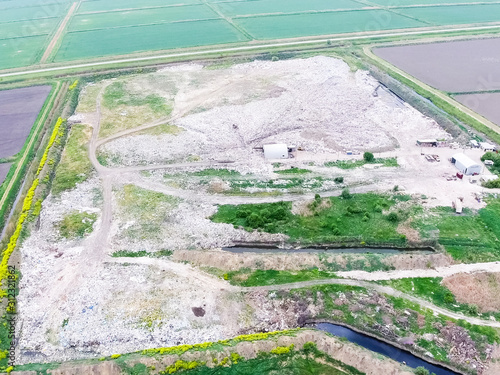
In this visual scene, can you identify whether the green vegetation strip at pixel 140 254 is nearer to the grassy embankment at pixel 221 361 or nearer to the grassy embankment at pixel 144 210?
the grassy embankment at pixel 144 210

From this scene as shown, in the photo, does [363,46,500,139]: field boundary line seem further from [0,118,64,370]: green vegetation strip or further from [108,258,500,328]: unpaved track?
[0,118,64,370]: green vegetation strip

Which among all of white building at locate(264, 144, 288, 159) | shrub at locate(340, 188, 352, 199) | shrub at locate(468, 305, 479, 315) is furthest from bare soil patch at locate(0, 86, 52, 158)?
shrub at locate(468, 305, 479, 315)

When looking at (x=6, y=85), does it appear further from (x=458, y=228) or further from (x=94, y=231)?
(x=458, y=228)

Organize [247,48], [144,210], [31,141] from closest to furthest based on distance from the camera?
[144,210] < [31,141] < [247,48]

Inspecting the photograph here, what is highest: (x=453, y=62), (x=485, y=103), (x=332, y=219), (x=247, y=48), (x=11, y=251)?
(x=247, y=48)

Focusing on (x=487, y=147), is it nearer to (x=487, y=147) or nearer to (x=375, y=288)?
(x=487, y=147)

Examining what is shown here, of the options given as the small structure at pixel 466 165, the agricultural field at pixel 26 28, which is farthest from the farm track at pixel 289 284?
the agricultural field at pixel 26 28

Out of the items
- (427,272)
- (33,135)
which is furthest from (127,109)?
(427,272)

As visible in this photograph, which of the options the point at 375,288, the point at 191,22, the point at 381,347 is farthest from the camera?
the point at 191,22
